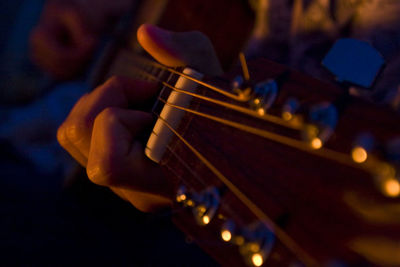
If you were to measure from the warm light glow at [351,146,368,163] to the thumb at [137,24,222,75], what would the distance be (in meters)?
0.44

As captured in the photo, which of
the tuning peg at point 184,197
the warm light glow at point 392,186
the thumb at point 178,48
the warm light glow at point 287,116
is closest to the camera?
the warm light glow at point 392,186

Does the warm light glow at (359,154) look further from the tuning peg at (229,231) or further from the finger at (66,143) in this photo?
the finger at (66,143)

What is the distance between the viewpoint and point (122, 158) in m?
0.60

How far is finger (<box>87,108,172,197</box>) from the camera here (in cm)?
60

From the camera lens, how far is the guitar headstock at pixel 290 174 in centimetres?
29

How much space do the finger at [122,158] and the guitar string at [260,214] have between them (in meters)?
0.13

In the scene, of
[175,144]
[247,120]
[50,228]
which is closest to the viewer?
[247,120]

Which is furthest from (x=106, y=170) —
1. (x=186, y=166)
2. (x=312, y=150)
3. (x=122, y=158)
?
(x=312, y=150)

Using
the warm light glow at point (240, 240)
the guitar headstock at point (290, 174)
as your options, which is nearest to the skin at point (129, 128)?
the guitar headstock at point (290, 174)

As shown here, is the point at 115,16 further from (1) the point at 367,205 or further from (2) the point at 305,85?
(1) the point at 367,205

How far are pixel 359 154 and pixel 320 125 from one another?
0.06 m

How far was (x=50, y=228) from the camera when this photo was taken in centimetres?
107

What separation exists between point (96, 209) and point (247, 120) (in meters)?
0.97

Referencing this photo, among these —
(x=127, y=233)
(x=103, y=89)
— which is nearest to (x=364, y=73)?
(x=103, y=89)
